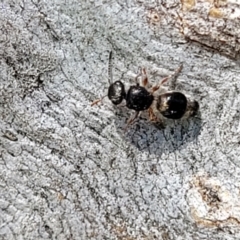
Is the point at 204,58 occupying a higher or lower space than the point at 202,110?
higher

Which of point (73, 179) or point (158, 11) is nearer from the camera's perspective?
point (158, 11)

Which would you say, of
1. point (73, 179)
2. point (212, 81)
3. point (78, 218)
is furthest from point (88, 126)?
point (212, 81)

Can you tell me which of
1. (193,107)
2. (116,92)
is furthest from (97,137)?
(193,107)

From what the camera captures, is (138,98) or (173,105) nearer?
(173,105)

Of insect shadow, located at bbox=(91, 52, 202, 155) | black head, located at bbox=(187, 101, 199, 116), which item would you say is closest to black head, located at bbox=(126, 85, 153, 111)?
insect shadow, located at bbox=(91, 52, 202, 155)

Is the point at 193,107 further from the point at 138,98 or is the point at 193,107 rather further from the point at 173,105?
the point at 138,98

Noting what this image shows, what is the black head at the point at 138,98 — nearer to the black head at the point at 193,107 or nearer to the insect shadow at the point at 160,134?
the insect shadow at the point at 160,134

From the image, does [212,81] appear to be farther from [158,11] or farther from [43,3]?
[43,3]
